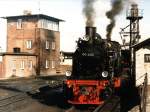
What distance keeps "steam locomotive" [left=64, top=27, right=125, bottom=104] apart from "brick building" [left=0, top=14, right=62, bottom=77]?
30.9 meters

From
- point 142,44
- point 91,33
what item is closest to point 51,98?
point 91,33

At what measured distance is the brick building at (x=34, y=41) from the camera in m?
51.8

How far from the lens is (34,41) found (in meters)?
53.6

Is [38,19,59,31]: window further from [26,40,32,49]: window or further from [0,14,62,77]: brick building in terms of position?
[26,40,32,49]: window

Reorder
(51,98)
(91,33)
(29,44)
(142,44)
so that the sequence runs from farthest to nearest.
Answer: (29,44)
(142,44)
(51,98)
(91,33)

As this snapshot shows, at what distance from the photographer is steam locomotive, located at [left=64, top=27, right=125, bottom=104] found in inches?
717

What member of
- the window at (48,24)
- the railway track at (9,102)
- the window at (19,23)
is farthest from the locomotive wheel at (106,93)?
the window at (19,23)

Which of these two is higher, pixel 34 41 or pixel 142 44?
pixel 34 41

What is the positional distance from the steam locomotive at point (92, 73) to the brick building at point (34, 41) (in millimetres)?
30940

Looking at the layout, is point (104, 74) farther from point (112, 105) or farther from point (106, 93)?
point (112, 105)

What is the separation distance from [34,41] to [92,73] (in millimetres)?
35429

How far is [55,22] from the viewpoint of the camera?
191 ft

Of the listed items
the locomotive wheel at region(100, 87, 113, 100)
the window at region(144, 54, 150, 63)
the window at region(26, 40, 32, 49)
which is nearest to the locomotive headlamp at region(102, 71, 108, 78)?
the locomotive wheel at region(100, 87, 113, 100)

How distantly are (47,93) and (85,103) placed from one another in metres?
7.64
